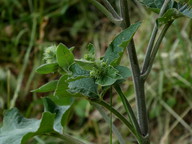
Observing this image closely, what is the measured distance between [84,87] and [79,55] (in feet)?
4.75

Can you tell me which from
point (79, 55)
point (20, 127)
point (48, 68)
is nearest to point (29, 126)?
point (20, 127)

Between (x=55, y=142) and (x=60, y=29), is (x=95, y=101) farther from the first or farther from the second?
(x=60, y=29)

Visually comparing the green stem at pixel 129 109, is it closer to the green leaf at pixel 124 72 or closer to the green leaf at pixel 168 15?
the green leaf at pixel 124 72

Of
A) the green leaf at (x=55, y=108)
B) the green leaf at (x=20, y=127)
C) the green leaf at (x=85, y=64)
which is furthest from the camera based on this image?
the green leaf at (x=55, y=108)

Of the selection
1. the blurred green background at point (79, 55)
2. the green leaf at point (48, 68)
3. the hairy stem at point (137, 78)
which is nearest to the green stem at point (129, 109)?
the hairy stem at point (137, 78)

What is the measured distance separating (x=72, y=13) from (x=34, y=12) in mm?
276

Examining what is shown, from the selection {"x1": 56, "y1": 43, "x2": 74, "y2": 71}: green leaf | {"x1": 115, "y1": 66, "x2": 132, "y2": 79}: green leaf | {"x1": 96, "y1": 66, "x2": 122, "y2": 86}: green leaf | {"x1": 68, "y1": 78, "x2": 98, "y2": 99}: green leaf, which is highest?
{"x1": 56, "y1": 43, "x2": 74, "y2": 71}: green leaf

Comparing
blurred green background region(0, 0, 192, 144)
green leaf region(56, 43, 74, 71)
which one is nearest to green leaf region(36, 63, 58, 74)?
green leaf region(56, 43, 74, 71)

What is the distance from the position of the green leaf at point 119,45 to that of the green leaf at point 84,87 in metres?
0.05

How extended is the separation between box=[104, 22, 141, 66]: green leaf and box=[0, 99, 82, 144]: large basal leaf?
0.52 ft

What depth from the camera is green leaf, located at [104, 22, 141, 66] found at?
0.67 m

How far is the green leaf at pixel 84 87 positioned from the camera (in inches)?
27.5

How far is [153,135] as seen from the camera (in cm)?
169

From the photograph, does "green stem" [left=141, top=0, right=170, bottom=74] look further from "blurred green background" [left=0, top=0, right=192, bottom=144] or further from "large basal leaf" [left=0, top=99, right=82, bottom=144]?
"blurred green background" [left=0, top=0, right=192, bottom=144]
